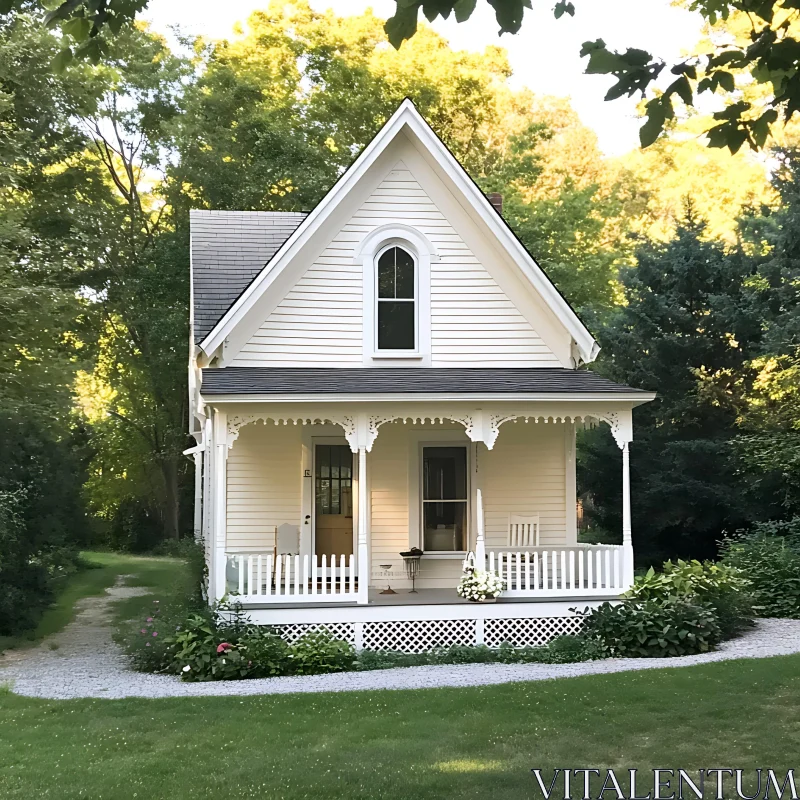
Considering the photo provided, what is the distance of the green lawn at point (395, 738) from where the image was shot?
7.01m

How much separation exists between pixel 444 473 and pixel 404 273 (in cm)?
330

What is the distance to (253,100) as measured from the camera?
3344 cm

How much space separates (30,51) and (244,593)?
1677 cm

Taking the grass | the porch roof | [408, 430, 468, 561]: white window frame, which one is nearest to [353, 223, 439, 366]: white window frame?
the porch roof

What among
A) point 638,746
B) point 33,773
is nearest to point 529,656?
point 638,746

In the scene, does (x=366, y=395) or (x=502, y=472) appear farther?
(x=502, y=472)

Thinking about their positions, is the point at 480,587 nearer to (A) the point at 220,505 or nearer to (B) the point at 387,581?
(B) the point at 387,581

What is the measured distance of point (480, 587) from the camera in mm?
13008

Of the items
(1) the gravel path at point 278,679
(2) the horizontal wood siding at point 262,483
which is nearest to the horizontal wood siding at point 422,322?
(2) the horizontal wood siding at point 262,483

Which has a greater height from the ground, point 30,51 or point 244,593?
point 30,51

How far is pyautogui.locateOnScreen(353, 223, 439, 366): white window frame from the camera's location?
14.7 m

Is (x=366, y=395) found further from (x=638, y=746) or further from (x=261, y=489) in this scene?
(x=638, y=746)

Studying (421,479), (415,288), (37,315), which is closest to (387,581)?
(421,479)

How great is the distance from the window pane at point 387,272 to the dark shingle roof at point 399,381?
128cm
